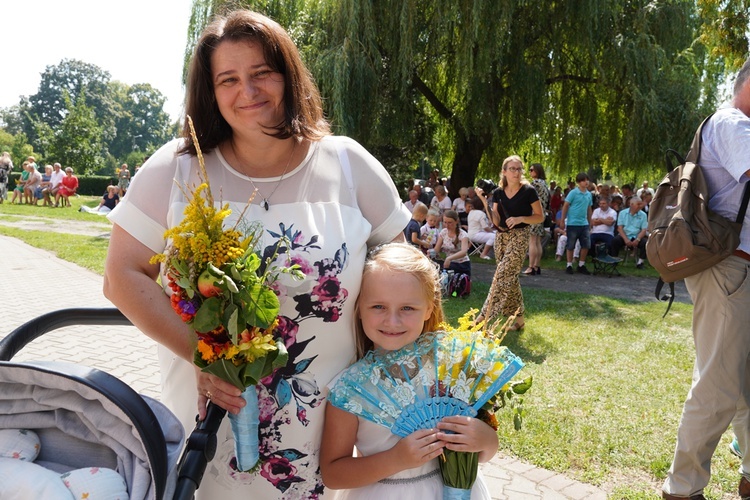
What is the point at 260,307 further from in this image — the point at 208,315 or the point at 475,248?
the point at 475,248

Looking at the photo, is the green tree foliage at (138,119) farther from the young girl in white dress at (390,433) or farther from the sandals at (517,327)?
the young girl in white dress at (390,433)

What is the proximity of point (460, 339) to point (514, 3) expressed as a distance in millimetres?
11994

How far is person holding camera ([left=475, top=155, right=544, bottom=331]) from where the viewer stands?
22.6ft

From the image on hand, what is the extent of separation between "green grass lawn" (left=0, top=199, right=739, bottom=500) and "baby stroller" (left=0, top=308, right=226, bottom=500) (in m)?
2.82

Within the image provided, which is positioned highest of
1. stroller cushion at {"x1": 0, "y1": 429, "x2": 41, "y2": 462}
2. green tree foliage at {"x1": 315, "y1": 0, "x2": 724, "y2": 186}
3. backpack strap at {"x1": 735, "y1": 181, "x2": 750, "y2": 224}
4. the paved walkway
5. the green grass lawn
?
green tree foliage at {"x1": 315, "y1": 0, "x2": 724, "y2": 186}

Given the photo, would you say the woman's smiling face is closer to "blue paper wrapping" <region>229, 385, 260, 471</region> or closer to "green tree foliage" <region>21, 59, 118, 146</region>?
"blue paper wrapping" <region>229, 385, 260, 471</region>

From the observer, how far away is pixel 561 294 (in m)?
10.0

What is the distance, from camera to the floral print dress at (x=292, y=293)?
183cm

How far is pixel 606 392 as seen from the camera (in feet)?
17.2

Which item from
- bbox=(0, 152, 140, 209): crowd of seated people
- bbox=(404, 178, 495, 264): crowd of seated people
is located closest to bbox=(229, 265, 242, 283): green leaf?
bbox=(404, 178, 495, 264): crowd of seated people

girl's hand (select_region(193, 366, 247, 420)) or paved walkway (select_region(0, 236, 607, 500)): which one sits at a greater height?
girl's hand (select_region(193, 366, 247, 420))

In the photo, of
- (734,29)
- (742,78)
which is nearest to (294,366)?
(742,78)

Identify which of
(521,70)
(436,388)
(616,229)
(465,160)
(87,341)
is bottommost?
(87,341)

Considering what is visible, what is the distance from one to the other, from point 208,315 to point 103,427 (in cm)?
42
